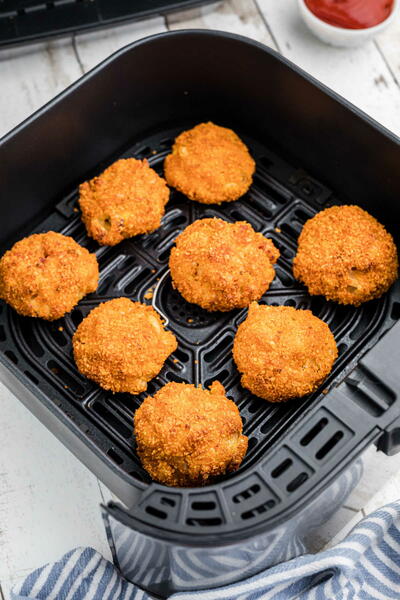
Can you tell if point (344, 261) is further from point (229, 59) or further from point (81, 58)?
point (81, 58)

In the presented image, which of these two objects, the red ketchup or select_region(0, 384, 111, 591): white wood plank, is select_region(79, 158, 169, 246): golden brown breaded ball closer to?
select_region(0, 384, 111, 591): white wood plank

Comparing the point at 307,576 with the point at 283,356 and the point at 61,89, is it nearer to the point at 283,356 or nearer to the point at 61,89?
the point at 283,356

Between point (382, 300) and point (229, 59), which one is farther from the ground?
point (229, 59)

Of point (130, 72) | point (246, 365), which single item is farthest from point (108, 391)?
point (130, 72)

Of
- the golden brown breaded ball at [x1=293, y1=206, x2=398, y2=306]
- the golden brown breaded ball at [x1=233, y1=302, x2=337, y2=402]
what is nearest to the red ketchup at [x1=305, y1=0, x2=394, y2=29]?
the golden brown breaded ball at [x1=293, y1=206, x2=398, y2=306]

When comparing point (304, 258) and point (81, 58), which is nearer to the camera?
point (304, 258)

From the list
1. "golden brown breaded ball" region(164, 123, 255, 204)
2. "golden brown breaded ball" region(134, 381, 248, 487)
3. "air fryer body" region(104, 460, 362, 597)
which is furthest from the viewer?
"golden brown breaded ball" region(164, 123, 255, 204)
